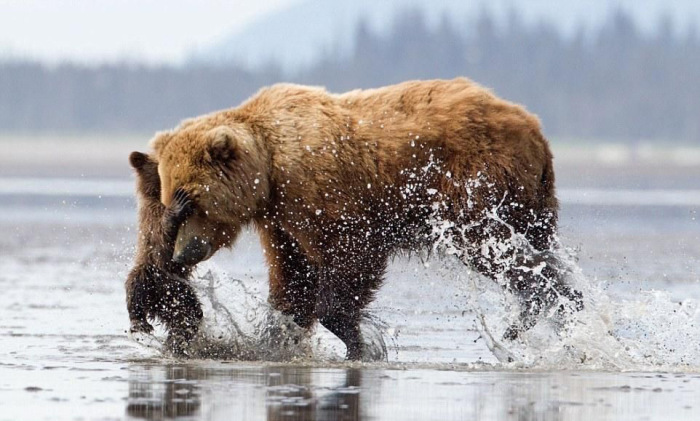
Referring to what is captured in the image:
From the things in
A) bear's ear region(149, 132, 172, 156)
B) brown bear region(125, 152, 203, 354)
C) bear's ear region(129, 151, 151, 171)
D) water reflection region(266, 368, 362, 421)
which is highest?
bear's ear region(149, 132, 172, 156)

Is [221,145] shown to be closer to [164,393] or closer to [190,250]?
[190,250]

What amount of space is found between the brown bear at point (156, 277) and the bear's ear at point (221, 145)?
0.41m

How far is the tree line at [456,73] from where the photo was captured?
84.4m

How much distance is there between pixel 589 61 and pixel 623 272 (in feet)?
294

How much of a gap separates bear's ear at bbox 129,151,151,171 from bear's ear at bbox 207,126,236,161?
1.39 feet

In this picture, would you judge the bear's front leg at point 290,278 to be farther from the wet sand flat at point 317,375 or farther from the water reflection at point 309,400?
the water reflection at point 309,400

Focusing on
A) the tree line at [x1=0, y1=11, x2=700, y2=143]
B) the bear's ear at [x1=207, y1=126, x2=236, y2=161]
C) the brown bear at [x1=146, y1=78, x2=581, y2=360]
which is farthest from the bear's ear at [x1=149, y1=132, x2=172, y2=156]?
the tree line at [x1=0, y1=11, x2=700, y2=143]

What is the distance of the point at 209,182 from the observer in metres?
7.62

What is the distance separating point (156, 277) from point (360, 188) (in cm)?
120

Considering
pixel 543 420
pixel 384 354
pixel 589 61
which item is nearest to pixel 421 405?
pixel 543 420

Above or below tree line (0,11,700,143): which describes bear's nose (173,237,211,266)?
below

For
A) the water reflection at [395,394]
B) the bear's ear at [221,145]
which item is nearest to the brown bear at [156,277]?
the bear's ear at [221,145]

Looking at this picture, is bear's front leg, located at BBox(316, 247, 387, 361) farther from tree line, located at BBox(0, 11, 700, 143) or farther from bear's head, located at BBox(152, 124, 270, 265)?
tree line, located at BBox(0, 11, 700, 143)

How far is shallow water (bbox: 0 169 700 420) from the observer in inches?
237
